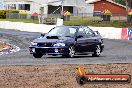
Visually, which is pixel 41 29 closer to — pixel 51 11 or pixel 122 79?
pixel 51 11

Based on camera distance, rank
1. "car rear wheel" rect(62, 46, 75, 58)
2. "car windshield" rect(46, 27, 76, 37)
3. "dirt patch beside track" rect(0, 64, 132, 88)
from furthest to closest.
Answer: "car windshield" rect(46, 27, 76, 37)
"car rear wheel" rect(62, 46, 75, 58)
"dirt patch beside track" rect(0, 64, 132, 88)

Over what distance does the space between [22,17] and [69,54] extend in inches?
2277

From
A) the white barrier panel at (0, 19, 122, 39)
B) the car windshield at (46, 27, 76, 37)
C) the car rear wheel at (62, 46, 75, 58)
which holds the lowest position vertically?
the white barrier panel at (0, 19, 122, 39)

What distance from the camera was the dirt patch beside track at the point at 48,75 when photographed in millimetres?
11086

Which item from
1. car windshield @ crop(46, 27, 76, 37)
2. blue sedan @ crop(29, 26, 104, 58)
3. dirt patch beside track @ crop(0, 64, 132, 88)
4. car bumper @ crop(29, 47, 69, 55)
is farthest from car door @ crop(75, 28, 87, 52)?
dirt patch beside track @ crop(0, 64, 132, 88)

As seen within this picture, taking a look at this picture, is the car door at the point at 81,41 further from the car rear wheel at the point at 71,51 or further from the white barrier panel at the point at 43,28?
the white barrier panel at the point at 43,28

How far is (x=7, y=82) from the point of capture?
1155cm

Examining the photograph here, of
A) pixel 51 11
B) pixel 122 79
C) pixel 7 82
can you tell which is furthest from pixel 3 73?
pixel 51 11

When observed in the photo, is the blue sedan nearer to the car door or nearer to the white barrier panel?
the car door

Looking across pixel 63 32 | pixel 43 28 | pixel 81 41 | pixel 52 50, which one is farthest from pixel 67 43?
pixel 43 28

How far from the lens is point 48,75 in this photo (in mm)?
12969

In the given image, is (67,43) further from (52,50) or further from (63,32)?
(63,32)

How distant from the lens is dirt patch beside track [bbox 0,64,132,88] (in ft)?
36.4

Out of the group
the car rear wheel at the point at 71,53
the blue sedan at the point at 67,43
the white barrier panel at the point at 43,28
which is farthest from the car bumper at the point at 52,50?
the white barrier panel at the point at 43,28
